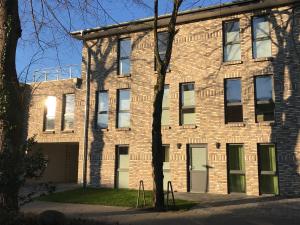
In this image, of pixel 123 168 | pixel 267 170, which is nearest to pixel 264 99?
pixel 267 170

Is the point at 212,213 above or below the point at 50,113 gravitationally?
below

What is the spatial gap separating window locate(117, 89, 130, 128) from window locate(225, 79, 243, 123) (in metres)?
5.38

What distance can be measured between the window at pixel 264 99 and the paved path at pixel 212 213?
3.77 metres

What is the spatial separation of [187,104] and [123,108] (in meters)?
3.74

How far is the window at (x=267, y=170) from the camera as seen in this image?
53.1 ft

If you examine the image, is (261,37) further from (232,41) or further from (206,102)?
(206,102)

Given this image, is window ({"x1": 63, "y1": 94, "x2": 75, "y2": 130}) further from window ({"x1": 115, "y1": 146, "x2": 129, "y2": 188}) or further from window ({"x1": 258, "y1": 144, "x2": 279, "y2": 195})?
window ({"x1": 258, "y1": 144, "x2": 279, "y2": 195})

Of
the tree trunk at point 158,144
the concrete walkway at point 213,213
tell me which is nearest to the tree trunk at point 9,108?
the concrete walkway at point 213,213

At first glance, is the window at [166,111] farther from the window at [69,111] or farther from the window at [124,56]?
the window at [69,111]

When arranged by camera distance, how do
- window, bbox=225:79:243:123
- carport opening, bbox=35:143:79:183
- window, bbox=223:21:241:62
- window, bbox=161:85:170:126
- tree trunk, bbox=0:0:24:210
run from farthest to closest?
carport opening, bbox=35:143:79:183, window, bbox=161:85:170:126, window, bbox=223:21:241:62, window, bbox=225:79:243:123, tree trunk, bbox=0:0:24:210

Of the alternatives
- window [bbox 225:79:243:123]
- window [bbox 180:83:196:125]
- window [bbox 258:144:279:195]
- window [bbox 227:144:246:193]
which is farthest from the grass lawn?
window [bbox 225:79:243:123]

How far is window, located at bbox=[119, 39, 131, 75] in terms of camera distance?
20.8 meters

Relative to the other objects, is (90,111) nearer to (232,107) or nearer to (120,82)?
(120,82)

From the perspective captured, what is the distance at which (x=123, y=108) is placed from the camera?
20406 millimetres
